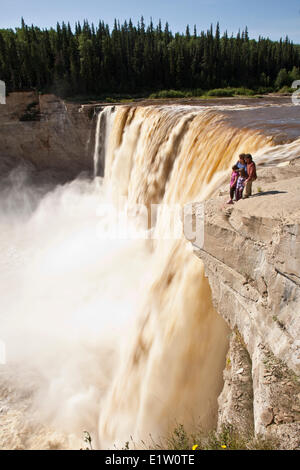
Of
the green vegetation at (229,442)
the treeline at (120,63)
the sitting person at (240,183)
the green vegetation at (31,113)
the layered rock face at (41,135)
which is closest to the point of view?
the green vegetation at (229,442)

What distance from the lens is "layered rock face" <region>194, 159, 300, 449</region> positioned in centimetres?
355

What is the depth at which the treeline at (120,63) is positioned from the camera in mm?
29247

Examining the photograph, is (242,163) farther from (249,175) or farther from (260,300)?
(260,300)

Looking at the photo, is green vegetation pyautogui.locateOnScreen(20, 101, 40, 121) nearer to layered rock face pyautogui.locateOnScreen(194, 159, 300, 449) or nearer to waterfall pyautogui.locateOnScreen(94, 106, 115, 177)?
waterfall pyautogui.locateOnScreen(94, 106, 115, 177)

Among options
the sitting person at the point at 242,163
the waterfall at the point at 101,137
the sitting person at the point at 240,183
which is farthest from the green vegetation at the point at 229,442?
the waterfall at the point at 101,137

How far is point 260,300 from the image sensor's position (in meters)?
4.10

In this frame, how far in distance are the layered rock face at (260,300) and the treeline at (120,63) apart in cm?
2668

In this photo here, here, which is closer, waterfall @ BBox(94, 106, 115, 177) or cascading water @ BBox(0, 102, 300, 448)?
cascading water @ BBox(0, 102, 300, 448)

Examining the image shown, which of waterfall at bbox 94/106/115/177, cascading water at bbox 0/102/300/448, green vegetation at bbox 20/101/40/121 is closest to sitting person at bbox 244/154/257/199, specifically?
cascading water at bbox 0/102/300/448

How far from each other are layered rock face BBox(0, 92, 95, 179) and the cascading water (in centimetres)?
595

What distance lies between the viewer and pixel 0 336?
31.3 feet

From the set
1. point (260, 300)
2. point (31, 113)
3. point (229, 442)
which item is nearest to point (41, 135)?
point (31, 113)

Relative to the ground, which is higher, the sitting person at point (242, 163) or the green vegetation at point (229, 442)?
the sitting person at point (242, 163)

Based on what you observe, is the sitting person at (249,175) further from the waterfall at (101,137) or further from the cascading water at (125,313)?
the waterfall at (101,137)
